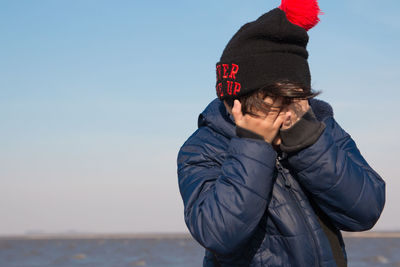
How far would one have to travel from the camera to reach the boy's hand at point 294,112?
1.81 meters

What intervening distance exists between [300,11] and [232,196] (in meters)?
0.79

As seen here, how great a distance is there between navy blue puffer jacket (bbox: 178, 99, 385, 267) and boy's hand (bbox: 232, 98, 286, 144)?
46mm

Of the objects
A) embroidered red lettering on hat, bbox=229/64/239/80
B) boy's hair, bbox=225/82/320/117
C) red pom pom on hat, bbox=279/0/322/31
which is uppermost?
red pom pom on hat, bbox=279/0/322/31

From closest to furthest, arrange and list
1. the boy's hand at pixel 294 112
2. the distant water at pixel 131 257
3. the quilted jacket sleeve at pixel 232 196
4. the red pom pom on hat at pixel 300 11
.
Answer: the quilted jacket sleeve at pixel 232 196
the boy's hand at pixel 294 112
the red pom pom on hat at pixel 300 11
the distant water at pixel 131 257

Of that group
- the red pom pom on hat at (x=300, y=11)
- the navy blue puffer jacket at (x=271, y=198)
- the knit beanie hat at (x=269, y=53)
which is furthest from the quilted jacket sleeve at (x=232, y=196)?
the red pom pom on hat at (x=300, y=11)

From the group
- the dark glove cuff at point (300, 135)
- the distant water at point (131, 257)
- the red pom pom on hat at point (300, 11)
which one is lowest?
the distant water at point (131, 257)

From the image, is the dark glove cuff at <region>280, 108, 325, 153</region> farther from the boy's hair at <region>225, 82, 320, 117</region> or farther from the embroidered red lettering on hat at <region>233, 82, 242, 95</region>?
the embroidered red lettering on hat at <region>233, 82, 242, 95</region>

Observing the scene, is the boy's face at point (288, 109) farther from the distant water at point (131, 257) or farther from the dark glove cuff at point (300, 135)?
the distant water at point (131, 257)

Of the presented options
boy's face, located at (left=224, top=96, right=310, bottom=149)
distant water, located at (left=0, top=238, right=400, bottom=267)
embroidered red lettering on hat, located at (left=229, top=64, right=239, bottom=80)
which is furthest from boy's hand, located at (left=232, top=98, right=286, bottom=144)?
distant water, located at (left=0, top=238, right=400, bottom=267)

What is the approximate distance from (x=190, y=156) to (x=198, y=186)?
0.56 feet

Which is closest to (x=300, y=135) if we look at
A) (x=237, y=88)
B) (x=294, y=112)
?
(x=294, y=112)

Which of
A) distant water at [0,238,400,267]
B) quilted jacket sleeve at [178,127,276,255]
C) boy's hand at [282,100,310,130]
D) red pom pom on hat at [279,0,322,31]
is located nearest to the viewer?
quilted jacket sleeve at [178,127,276,255]

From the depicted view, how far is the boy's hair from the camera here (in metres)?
1.75

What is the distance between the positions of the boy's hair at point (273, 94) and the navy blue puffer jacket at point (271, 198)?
12 cm
